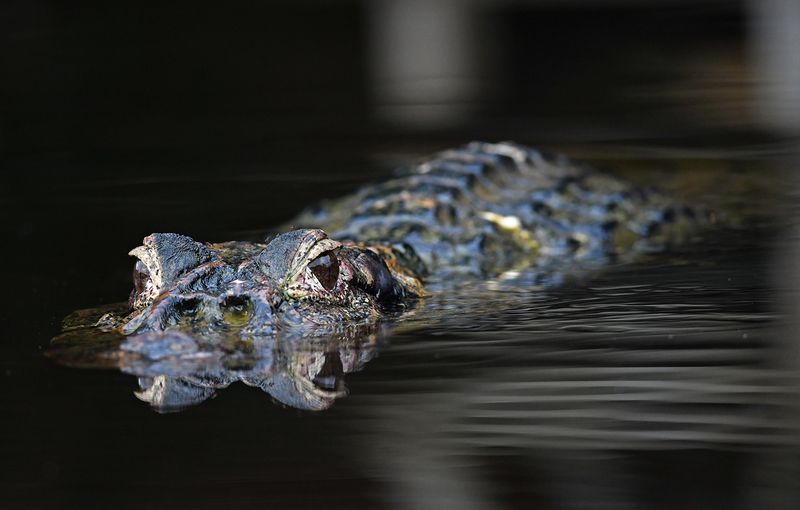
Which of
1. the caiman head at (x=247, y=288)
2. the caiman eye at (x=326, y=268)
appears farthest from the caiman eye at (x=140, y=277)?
the caiman eye at (x=326, y=268)

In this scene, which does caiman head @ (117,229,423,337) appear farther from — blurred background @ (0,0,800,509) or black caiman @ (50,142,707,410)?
blurred background @ (0,0,800,509)

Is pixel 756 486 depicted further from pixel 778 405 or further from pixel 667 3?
pixel 667 3

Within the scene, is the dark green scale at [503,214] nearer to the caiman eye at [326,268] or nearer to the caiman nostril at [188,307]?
the caiman eye at [326,268]

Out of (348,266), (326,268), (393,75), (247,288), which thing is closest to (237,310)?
(247,288)

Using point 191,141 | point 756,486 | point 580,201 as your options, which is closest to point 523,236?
point 580,201

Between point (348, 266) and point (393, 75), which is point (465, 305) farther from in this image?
point (393, 75)
